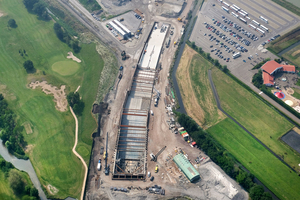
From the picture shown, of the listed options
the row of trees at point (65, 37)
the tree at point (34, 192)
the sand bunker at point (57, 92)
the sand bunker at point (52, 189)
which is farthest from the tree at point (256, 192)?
the row of trees at point (65, 37)

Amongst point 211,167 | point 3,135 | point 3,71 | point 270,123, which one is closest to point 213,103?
point 270,123

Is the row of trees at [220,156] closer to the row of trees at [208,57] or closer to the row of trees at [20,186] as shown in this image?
the row of trees at [208,57]

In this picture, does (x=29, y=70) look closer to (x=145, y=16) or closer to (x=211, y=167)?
(x=145, y=16)

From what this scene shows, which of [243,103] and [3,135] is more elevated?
[243,103]

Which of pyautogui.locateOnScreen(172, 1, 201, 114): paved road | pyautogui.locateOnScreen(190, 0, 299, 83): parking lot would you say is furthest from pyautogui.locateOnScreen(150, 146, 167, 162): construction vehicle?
pyautogui.locateOnScreen(190, 0, 299, 83): parking lot

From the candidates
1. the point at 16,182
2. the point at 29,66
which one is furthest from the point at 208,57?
the point at 16,182

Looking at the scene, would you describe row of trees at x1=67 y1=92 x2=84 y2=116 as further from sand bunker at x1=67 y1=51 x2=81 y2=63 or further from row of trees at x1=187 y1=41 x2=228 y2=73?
row of trees at x1=187 y1=41 x2=228 y2=73
